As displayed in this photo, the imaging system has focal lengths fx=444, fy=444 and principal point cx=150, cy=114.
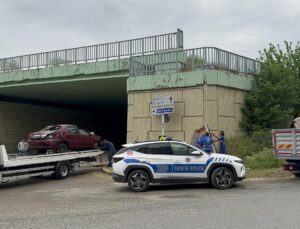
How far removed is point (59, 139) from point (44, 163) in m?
2.18

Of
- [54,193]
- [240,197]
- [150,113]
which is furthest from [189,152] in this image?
[150,113]

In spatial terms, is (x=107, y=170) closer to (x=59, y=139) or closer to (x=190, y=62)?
(x=59, y=139)

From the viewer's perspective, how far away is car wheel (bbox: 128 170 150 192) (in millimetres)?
13102

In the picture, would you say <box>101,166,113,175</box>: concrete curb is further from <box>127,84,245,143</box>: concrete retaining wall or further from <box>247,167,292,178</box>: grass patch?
<box>247,167,292,178</box>: grass patch

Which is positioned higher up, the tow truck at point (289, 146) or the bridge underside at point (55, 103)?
the bridge underside at point (55, 103)

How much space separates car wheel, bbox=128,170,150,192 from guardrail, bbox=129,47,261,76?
754cm

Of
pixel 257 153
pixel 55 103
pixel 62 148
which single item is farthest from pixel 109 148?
pixel 55 103

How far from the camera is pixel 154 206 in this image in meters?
10.2

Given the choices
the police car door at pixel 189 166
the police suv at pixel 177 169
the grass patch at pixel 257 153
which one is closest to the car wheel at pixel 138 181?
the police suv at pixel 177 169

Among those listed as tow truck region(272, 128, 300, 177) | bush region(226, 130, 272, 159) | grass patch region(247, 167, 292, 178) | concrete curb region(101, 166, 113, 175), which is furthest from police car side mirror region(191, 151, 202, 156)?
concrete curb region(101, 166, 113, 175)

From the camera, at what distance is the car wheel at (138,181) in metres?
13.1

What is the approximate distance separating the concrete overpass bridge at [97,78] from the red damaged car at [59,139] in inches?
88.9

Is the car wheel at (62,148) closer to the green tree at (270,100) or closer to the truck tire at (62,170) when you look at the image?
the truck tire at (62,170)

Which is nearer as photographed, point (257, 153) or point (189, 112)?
point (257, 153)
